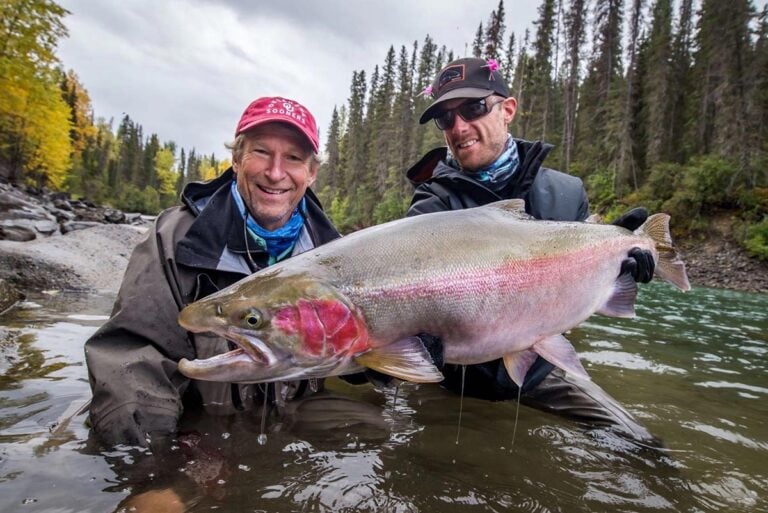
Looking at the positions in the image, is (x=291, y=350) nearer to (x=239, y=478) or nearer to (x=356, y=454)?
(x=239, y=478)

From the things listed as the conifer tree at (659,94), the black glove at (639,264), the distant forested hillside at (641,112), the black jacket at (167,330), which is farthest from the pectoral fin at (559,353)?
the conifer tree at (659,94)

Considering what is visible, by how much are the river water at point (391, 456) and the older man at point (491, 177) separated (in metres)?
0.21

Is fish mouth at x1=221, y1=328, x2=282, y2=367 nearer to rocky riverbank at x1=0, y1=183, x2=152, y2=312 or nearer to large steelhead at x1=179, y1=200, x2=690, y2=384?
large steelhead at x1=179, y1=200, x2=690, y2=384

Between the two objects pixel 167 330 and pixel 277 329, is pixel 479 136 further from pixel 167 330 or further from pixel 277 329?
pixel 167 330

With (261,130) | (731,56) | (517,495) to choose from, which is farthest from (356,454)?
(731,56)

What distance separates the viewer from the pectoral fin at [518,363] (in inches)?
96.4

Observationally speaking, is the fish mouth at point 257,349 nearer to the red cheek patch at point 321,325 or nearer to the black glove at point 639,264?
the red cheek patch at point 321,325

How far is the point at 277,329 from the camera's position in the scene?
183 cm

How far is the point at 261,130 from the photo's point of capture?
2.95m

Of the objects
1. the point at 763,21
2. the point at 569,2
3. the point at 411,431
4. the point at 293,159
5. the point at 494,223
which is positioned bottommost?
the point at 411,431

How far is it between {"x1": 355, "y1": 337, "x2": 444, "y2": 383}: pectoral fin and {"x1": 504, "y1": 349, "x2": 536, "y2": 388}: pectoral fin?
0.61m

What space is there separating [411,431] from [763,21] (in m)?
29.2

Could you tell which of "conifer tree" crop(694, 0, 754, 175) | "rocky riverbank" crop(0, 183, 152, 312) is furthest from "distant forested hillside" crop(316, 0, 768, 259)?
"rocky riverbank" crop(0, 183, 152, 312)

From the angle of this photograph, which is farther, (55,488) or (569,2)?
(569,2)
